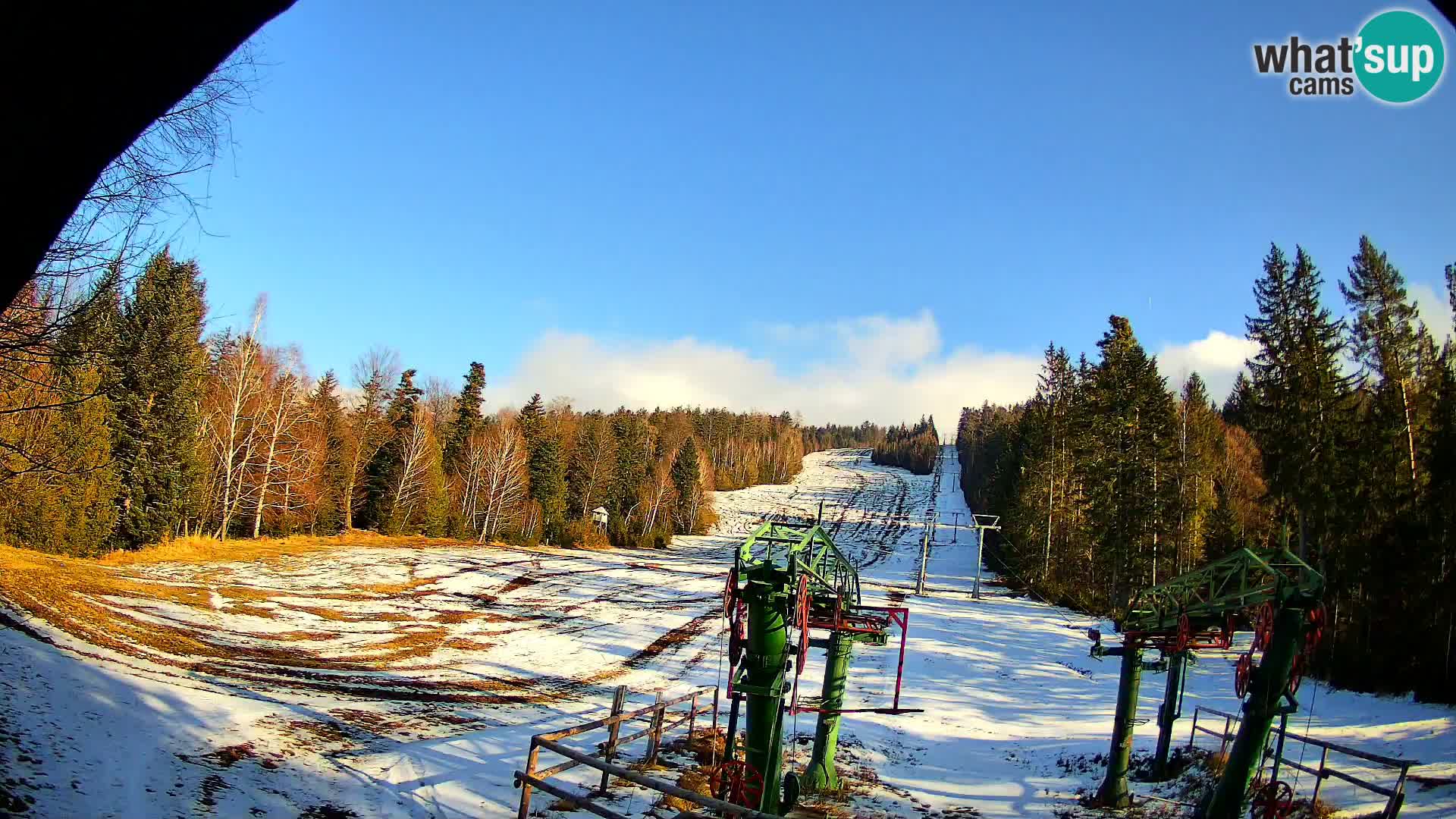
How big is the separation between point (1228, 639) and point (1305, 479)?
19482mm

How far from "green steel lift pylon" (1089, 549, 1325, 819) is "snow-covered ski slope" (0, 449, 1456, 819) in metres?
2.20

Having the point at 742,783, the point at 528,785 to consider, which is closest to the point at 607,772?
the point at 528,785

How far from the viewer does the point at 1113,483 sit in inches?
1575

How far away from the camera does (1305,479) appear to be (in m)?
29.0

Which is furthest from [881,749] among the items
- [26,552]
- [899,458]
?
[899,458]

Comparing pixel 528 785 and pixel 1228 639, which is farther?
pixel 1228 639

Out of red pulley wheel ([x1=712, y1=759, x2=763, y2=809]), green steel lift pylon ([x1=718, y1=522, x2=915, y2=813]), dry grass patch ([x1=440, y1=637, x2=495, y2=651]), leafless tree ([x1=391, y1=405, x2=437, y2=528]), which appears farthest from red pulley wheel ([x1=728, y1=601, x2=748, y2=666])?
leafless tree ([x1=391, y1=405, x2=437, y2=528])

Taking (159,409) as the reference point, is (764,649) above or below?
below

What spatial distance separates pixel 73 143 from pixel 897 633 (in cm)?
3520

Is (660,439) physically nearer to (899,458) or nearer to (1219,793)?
(899,458)

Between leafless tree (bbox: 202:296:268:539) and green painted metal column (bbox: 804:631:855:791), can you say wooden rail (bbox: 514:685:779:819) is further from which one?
leafless tree (bbox: 202:296:268:539)

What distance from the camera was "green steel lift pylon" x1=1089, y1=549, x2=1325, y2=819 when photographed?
11.4 meters

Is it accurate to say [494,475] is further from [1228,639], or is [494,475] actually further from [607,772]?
[1228,639]

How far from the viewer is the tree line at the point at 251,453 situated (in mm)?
30375
